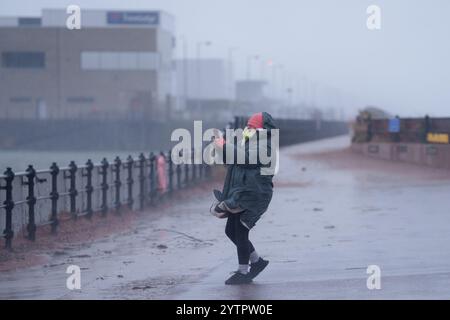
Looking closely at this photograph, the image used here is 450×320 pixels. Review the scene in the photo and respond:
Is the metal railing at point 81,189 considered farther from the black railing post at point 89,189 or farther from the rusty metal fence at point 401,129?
the rusty metal fence at point 401,129

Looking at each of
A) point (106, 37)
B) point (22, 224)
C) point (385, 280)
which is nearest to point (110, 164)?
point (22, 224)

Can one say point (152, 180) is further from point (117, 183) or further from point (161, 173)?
point (117, 183)

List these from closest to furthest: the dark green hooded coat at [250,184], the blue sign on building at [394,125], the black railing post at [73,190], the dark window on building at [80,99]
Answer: the dark green hooded coat at [250,184], the black railing post at [73,190], the blue sign on building at [394,125], the dark window on building at [80,99]

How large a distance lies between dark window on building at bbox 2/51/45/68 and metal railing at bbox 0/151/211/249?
84.7 ft

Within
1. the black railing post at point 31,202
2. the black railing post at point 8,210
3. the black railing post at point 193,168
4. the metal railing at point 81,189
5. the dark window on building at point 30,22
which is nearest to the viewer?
the black railing post at point 8,210

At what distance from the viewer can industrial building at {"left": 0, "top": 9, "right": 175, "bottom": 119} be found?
5518 cm

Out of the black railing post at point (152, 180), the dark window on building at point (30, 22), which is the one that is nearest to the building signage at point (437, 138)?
the black railing post at point (152, 180)

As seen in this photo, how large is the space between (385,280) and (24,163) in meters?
18.4

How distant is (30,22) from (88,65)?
44.4 ft

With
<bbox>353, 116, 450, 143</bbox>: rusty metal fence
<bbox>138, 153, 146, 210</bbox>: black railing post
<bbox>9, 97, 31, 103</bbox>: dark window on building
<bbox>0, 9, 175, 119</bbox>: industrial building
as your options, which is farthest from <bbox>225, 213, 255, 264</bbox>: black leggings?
<bbox>9, 97, 31, 103</bbox>: dark window on building

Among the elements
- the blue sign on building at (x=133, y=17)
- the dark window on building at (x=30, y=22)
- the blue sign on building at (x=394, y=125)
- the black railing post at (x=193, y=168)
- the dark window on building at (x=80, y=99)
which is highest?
the blue sign on building at (x=133, y=17)

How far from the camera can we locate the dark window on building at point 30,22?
57847 millimetres

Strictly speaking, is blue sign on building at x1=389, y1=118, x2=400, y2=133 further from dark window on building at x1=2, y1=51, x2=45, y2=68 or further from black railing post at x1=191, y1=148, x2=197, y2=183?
dark window on building at x1=2, y1=51, x2=45, y2=68

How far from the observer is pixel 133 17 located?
84750 millimetres
